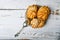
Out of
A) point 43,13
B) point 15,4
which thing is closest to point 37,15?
point 43,13

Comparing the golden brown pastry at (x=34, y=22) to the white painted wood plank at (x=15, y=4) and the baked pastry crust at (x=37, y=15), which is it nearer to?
the baked pastry crust at (x=37, y=15)

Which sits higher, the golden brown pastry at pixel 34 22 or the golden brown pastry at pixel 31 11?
the golden brown pastry at pixel 31 11

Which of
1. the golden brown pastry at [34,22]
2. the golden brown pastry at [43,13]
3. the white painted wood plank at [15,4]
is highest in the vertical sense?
the white painted wood plank at [15,4]

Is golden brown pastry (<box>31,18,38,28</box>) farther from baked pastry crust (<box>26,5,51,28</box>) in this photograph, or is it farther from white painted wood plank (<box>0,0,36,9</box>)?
white painted wood plank (<box>0,0,36,9</box>)

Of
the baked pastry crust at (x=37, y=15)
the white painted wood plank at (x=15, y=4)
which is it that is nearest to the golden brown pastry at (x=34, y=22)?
the baked pastry crust at (x=37, y=15)

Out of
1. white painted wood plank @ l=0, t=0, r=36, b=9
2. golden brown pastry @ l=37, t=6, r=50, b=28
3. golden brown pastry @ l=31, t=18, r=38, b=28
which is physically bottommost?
golden brown pastry @ l=31, t=18, r=38, b=28

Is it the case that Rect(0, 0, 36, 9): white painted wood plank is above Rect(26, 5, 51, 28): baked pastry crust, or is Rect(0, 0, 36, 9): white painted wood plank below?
above

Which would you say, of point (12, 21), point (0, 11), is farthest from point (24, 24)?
point (0, 11)

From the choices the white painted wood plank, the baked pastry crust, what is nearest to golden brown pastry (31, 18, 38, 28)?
the baked pastry crust

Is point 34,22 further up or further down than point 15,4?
further down

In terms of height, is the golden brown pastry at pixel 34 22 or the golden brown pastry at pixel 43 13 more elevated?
the golden brown pastry at pixel 43 13

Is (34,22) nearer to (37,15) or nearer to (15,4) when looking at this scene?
(37,15)
